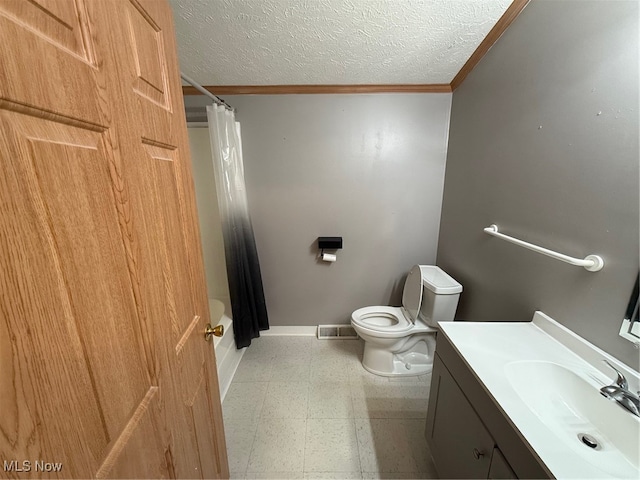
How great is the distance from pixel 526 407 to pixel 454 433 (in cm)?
41

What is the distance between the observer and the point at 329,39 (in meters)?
1.31

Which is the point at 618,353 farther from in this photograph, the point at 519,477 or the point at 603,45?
the point at 603,45

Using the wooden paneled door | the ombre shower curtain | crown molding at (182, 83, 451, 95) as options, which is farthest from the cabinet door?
crown molding at (182, 83, 451, 95)

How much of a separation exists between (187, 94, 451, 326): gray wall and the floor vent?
0.36 ft

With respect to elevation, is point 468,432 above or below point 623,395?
below

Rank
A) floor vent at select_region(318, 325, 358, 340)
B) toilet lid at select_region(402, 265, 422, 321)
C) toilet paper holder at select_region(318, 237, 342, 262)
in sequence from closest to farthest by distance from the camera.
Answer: toilet lid at select_region(402, 265, 422, 321), toilet paper holder at select_region(318, 237, 342, 262), floor vent at select_region(318, 325, 358, 340)

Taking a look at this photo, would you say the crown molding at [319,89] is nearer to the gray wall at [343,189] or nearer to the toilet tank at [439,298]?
the gray wall at [343,189]

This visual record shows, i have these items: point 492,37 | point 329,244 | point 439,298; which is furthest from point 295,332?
point 492,37

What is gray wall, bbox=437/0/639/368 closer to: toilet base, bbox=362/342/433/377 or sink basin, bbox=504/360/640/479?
sink basin, bbox=504/360/640/479

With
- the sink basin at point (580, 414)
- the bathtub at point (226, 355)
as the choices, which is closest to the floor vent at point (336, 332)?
the bathtub at point (226, 355)

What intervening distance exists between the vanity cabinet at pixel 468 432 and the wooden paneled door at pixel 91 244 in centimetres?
93

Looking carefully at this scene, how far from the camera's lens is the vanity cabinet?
2.15 ft
